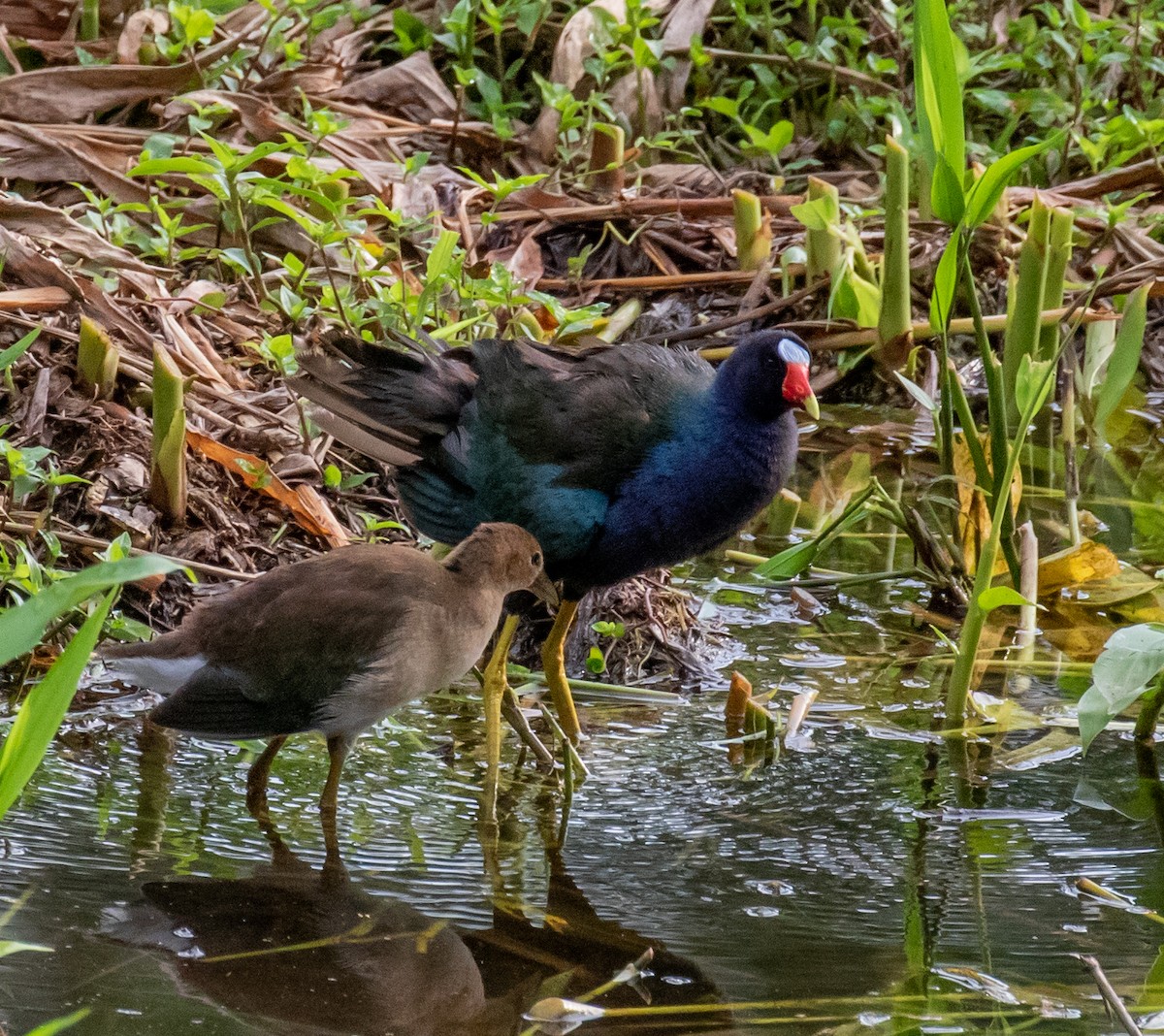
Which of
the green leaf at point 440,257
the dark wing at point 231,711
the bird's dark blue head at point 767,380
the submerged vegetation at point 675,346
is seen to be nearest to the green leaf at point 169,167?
the submerged vegetation at point 675,346

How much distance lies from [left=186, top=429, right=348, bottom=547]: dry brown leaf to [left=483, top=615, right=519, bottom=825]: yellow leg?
2.27ft

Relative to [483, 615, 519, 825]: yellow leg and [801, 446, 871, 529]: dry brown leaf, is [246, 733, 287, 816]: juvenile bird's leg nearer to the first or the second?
[483, 615, 519, 825]: yellow leg

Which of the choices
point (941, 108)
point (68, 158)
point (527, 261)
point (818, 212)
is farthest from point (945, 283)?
point (68, 158)

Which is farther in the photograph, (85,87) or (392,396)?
(85,87)

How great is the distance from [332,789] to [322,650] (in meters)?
0.25

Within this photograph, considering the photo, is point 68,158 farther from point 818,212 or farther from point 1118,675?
point 1118,675

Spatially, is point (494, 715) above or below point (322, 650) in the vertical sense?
below

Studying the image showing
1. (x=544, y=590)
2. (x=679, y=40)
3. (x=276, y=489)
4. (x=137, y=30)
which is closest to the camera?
(x=544, y=590)

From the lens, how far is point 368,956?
2432 mm

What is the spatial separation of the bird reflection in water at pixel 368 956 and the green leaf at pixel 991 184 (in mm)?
1490

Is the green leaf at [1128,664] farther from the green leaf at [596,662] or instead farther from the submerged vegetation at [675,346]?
the green leaf at [596,662]

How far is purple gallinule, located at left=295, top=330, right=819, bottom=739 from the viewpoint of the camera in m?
3.44

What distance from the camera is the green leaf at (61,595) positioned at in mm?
1615

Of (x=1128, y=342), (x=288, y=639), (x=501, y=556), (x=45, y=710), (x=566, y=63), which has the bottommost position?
(x=288, y=639)
